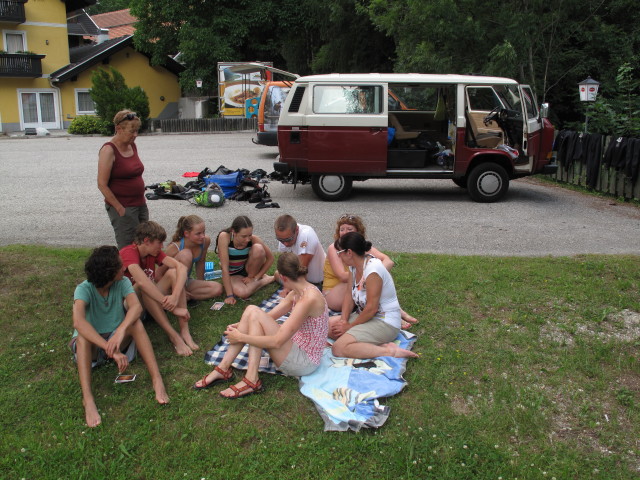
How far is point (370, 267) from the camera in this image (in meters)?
4.81

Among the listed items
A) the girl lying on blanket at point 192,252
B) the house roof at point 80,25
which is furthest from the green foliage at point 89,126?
the girl lying on blanket at point 192,252

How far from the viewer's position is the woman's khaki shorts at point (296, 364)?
14.7ft

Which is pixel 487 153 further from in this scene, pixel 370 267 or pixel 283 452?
pixel 283 452


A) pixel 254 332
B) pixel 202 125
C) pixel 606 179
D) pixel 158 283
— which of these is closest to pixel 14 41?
pixel 202 125

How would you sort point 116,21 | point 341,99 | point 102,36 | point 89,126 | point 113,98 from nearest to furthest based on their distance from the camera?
point 341,99 < point 113,98 < point 89,126 < point 102,36 < point 116,21

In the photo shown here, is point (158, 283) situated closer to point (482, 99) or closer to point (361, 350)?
point (361, 350)

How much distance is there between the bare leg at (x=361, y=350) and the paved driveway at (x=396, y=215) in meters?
3.25

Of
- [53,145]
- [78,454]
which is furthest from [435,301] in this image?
[53,145]

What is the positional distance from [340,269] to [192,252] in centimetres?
144

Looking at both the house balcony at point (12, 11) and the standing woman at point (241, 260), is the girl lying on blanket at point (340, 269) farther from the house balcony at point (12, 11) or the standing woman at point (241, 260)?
the house balcony at point (12, 11)

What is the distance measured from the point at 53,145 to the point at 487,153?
59.3 ft

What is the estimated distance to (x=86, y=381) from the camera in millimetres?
4230

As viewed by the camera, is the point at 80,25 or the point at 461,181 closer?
the point at 461,181

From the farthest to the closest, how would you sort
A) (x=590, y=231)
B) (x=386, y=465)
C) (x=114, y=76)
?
(x=114, y=76)
(x=590, y=231)
(x=386, y=465)
